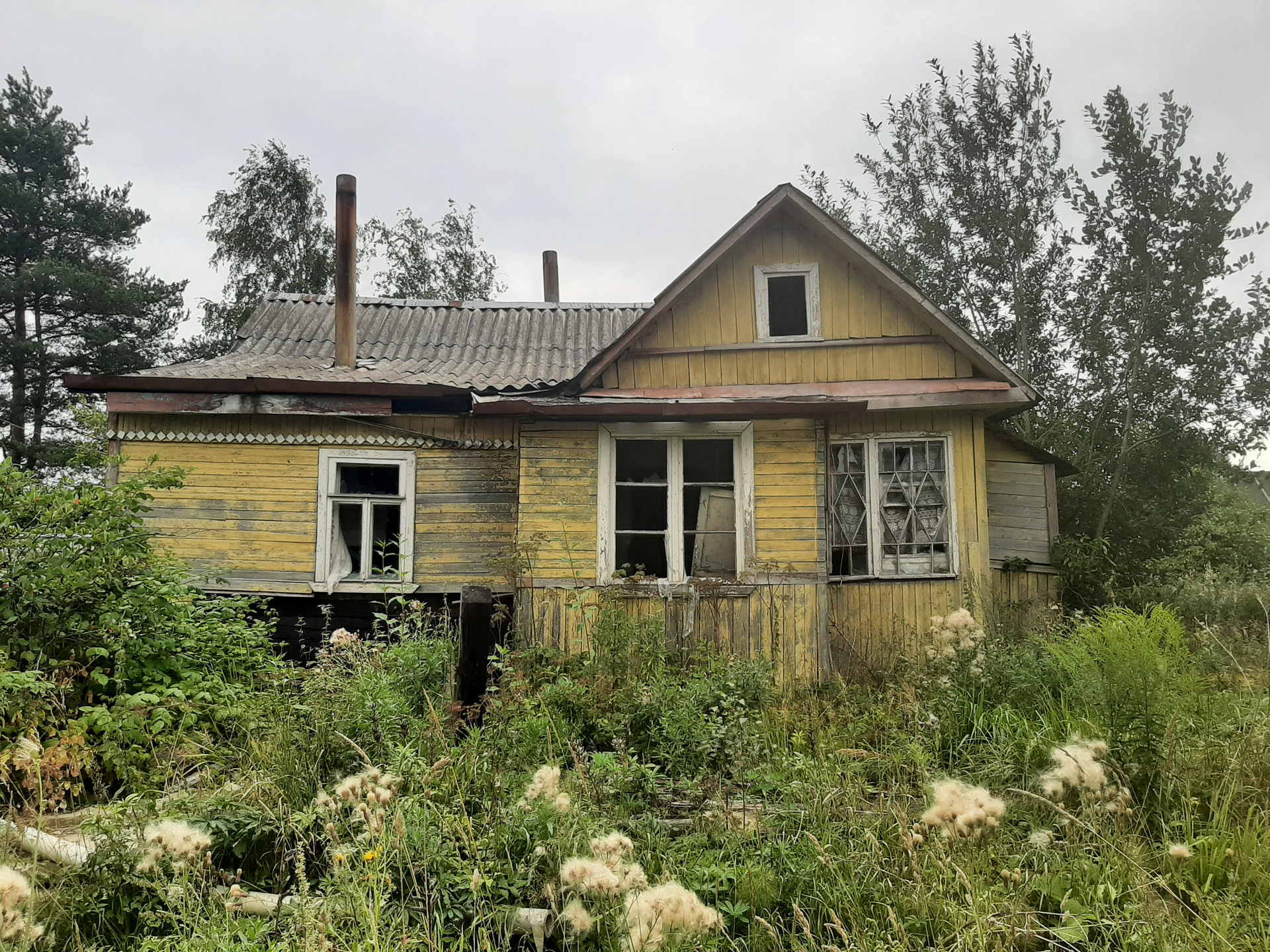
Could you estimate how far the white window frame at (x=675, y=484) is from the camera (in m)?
8.99

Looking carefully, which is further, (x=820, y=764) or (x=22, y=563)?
(x=22, y=563)

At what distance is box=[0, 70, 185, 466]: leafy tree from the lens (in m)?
20.8

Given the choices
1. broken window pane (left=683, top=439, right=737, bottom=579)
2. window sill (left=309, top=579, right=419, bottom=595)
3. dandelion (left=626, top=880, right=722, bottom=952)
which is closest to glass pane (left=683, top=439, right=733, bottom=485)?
broken window pane (left=683, top=439, right=737, bottom=579)

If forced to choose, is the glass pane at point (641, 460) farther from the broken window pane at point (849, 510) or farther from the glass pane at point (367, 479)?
the glass pane at point (367, 479)

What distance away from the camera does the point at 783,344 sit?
10.4 metres

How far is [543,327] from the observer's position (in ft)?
47.6

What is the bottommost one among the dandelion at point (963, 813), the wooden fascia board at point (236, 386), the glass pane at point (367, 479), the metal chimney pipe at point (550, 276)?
the dandelion at point (963, 813)

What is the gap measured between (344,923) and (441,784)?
0.86 m

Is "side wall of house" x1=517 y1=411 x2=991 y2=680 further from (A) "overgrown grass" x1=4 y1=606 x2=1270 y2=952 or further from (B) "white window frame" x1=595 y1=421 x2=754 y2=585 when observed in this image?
(A) "overgrown grass" x1=4 y1=606 x2=1270 y2=952

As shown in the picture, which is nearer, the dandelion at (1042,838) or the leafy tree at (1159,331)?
the dandelion at (1042,838)

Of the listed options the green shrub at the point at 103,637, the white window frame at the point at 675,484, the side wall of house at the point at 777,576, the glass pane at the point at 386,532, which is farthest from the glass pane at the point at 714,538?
the green shrub at the point at 103,637

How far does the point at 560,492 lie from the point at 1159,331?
12999 millimetres

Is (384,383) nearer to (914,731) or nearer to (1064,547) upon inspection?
(914,731)

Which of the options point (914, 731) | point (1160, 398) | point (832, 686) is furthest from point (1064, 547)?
point (914, 731)
